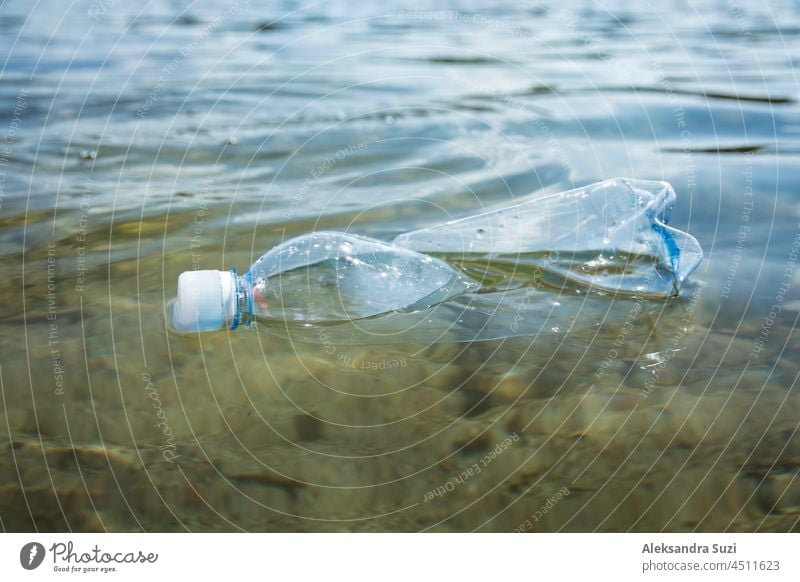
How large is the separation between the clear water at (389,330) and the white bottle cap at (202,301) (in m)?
0.05

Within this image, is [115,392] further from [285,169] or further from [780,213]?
[780,213]

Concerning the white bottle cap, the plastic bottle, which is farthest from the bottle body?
the white bottle cap

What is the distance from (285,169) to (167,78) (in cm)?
92

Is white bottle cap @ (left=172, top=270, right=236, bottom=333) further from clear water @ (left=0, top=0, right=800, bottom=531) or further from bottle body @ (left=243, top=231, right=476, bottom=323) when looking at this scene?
bottle body @ (left=243, top=231, right=476, bottom=323)

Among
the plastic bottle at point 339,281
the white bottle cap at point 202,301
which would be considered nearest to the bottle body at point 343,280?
the plastic bottle at point 339,281

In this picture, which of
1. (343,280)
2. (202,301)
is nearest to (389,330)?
(343,280)

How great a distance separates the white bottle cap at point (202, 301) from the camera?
1404 mm

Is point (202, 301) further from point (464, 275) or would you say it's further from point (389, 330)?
point (464, 275)

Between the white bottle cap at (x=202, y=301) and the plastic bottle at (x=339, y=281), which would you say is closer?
the white bottle cap at (x=202, y=301)

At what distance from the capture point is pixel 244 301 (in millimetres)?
1593

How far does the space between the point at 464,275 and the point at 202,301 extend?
586 mm

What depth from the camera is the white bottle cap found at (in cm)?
140

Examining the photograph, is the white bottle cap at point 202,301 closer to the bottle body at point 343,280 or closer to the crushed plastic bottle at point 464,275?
the crushed plastic bottle at point 464,275

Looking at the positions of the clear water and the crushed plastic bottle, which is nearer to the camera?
the clear water
